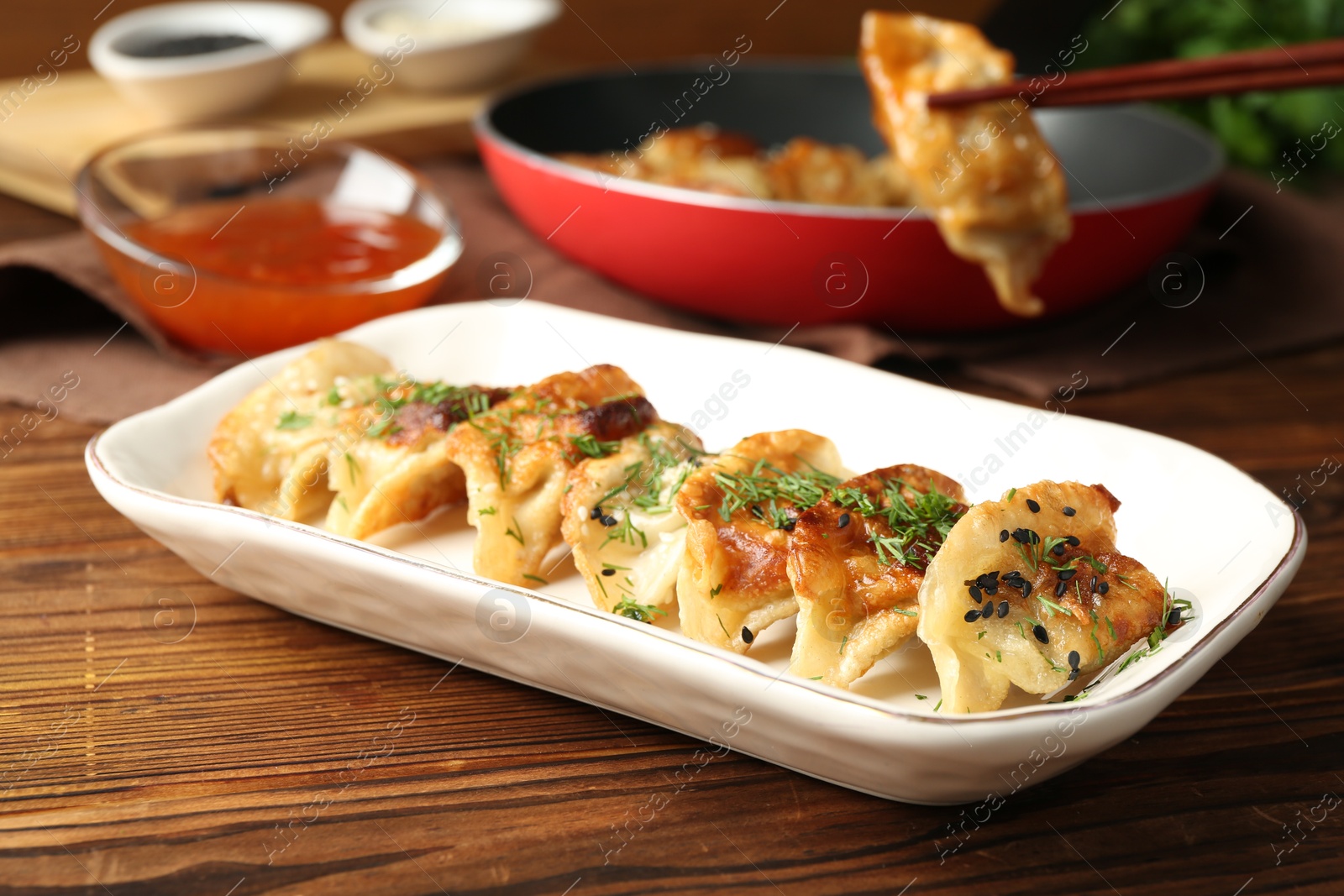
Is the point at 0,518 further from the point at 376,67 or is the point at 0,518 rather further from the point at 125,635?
the point at 376,67

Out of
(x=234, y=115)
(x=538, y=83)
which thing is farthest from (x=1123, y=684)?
(x=234, y=115)

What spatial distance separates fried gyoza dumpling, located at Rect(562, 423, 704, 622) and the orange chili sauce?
142 centimetres

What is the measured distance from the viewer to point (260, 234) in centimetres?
386

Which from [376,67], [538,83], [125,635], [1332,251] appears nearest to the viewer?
[125,635]

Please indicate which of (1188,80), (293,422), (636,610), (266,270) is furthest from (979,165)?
(266,270)

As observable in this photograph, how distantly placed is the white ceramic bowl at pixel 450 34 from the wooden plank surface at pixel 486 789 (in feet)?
10.4

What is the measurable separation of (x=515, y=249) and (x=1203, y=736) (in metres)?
A: 2.92

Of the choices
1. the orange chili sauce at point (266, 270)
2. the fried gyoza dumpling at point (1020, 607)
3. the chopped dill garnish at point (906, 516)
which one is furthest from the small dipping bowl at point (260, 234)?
the fried gyoza dumpling at point (1020, 607)

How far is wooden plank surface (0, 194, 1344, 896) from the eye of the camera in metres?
1.81

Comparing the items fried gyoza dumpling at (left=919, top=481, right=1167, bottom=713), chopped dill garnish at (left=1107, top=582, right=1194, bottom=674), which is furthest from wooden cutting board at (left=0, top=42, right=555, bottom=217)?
chopped dill garnish at (left=1107, top=582, right=1194, bottom=674)

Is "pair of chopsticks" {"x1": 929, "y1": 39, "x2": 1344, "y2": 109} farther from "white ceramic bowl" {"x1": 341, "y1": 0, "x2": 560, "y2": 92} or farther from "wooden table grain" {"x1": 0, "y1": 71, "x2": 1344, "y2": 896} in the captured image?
"white ceramic bowl" {"x1": 341, "y1": 0, "x2": 560, "y2": 92}

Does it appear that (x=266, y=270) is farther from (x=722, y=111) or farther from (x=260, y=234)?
(x=722, y=111)

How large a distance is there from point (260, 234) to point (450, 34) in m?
1.97

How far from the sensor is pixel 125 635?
243 cm
